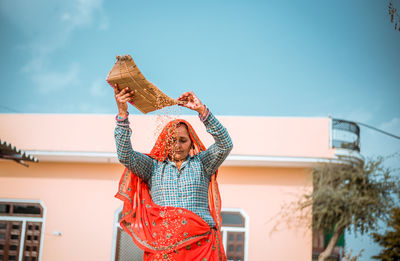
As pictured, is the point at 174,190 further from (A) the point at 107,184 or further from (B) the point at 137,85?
(A) the point at 107,184

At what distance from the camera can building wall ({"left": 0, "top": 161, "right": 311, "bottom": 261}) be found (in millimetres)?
7285

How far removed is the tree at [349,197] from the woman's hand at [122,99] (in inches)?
231

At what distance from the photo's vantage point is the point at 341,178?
7.33 meters

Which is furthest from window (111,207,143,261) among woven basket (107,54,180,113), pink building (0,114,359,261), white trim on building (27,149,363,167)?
woven basket (107,54,180,113)

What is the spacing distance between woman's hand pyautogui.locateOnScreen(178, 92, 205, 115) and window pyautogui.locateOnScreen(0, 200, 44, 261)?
660 centimetres

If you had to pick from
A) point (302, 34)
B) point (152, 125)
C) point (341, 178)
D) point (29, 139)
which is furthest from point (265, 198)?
point (302, 34)

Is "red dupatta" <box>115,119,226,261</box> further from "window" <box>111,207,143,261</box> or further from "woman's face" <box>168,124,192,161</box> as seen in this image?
"window" <box>111,207,143,261</box>

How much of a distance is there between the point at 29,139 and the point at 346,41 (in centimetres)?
874

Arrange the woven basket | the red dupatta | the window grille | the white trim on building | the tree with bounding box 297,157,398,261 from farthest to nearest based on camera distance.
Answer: the window grille, the tree with bounding box 297,157,398,261, the white trim on building, the red dupatta, the woven basket

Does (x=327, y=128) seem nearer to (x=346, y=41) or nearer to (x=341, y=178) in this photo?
(x=341, y=178)

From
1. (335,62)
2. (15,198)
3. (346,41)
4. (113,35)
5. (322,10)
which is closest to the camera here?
(15,198)

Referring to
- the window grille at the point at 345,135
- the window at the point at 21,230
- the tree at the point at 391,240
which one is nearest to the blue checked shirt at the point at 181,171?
the window grille at the point at 345,135

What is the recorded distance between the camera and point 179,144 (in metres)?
2.14

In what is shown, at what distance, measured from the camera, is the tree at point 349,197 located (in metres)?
7.23
